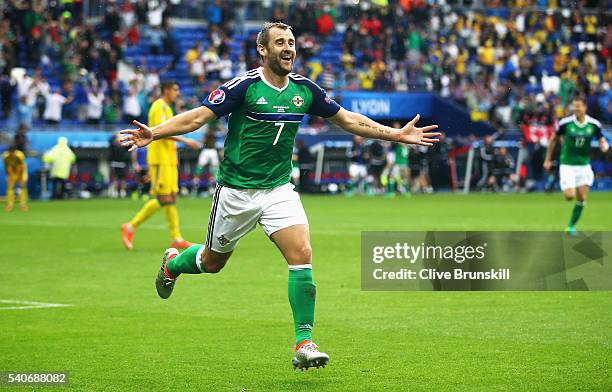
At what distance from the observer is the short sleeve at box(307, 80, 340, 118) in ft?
29.2

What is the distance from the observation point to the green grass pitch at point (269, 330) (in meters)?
8.05

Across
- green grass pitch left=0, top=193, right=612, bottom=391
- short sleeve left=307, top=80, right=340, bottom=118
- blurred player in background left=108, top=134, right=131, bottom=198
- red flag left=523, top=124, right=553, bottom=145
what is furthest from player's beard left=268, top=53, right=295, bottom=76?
red flag left=523, top=124, right=553, bottom=145

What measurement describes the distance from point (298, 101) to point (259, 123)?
34 centimetres

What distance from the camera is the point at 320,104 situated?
8953mm

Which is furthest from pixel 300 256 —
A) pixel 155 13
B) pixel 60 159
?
pixel 155 13

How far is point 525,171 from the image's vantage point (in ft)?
143

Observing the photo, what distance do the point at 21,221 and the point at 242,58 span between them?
16.8m

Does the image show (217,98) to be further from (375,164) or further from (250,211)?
(375,164)

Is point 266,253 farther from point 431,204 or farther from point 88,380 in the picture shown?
point 431,204

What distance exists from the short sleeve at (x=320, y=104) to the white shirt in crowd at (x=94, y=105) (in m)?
29.3

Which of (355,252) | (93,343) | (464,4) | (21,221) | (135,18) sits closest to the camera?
(93,343)

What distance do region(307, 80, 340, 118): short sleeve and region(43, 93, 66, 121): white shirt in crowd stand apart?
1129 inches

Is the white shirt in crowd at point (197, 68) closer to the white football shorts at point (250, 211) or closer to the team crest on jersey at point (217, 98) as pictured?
the white football shorts at point (250, 211)

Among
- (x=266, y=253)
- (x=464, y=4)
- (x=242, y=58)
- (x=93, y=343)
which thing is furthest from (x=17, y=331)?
(x=464, y=4)
